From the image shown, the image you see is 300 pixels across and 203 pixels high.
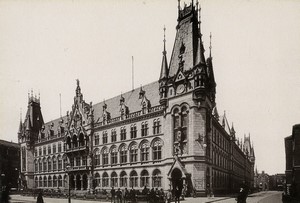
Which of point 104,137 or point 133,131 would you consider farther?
point 104,137

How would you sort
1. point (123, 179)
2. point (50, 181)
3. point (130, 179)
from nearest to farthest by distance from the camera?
point (130, 179) → point (123, 179) → point (50, 181)

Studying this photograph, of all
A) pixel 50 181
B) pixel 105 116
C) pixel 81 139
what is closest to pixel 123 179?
pixel 105 116

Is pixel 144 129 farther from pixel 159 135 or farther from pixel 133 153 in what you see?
pixel 133 153

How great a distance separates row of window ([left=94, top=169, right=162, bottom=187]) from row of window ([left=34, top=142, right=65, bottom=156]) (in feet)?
51.9

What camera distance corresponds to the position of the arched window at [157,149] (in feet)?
136

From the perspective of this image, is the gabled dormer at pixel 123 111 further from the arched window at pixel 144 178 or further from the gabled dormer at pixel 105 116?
Result: the arched window at pixel 144 178

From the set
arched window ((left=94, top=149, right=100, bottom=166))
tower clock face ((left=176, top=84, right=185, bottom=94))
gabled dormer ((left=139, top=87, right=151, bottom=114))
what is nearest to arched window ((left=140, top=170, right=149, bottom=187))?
gabled dormer ((left=139, top=87, right=151, bottom=114))

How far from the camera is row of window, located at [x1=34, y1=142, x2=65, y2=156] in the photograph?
2534 inches

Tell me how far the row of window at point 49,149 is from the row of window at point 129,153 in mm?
14608

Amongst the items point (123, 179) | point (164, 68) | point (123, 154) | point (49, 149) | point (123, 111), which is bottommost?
point (123, 179)

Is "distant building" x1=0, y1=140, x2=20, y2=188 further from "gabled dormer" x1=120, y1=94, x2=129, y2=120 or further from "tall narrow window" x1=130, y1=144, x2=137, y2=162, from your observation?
"tall narrow window" x1=130, y1=144, x2=137, y2=162

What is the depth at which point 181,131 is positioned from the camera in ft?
126

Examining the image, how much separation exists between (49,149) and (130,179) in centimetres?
2953

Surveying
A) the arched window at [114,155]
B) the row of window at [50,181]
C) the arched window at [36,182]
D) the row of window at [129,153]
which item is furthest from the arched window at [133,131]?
the arched window at [36,182]
